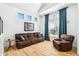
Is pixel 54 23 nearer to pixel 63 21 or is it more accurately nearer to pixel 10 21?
pixel 63 21

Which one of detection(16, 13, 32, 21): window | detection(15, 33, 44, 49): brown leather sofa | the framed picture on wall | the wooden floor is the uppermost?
detection(16, 13, 32, 21): window

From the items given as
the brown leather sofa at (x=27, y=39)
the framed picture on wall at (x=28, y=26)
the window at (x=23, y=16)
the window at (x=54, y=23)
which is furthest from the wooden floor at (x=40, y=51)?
the window at (x=23, y=16)

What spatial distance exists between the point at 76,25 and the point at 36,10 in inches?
55.9

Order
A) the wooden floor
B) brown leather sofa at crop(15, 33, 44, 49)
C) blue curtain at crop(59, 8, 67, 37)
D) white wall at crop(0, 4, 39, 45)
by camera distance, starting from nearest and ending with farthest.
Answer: white wall at crop(0, 4, 39, 45), the wooden floor, blue curtain at crop(59, 8, 67, 37), brown leather sofa at crop(15, 33, 44, 49)

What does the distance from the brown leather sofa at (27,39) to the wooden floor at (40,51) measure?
15 cm

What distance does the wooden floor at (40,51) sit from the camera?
272 centimetres

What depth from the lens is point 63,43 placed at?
3.19 m

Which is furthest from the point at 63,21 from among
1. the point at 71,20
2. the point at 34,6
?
the point at 34,6

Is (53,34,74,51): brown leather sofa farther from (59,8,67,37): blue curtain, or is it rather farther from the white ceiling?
the white ceiling

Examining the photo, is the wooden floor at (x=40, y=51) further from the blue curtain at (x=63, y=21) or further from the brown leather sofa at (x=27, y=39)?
the blue curtain at (x=63, y=21)

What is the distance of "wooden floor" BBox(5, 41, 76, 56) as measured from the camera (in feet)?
8.93

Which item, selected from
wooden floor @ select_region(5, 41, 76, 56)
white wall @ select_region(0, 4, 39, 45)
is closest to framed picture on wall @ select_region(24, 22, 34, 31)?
white wall @ select_region(0, 4, 39, 45)

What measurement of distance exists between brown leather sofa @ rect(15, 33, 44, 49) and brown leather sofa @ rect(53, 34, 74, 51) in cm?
56

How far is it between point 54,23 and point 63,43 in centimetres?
86
